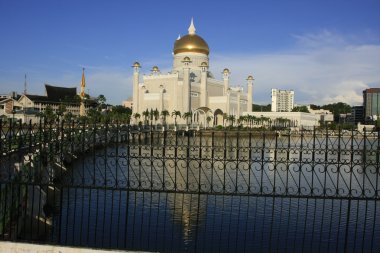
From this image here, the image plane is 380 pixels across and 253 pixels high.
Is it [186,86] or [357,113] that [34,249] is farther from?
[357,113]

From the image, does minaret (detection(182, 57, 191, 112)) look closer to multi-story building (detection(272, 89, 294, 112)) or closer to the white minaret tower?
the white minaret tower

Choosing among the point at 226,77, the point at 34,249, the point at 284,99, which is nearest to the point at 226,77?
the point at 226,77

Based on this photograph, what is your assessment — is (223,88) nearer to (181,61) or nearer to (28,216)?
(181,61)

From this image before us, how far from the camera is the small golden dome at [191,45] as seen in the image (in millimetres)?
60375

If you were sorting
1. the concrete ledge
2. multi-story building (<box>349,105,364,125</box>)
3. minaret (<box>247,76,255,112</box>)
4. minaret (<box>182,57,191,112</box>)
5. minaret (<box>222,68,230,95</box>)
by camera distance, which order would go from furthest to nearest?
multi-story building (<box>349,105,364,125</box>)
minaret (<box>247,76,255,112</box>)
minaret (<box>222,68,230,95</box>)
minaret (<box>182,57,191,112</box>)
the concrete ledge

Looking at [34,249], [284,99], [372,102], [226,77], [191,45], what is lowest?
[34,249]

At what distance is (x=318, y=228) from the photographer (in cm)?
920

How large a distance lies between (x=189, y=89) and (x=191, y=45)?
7.55 meters

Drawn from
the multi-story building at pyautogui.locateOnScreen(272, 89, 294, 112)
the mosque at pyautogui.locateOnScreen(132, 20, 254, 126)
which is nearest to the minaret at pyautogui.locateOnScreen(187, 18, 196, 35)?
the mosque at pyautogui.locateOnScreen(132, 20, 254, 126)

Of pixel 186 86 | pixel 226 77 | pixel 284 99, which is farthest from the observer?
pixel 284 99

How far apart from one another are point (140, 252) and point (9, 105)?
222 ft

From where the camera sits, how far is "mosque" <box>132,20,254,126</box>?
188 ft

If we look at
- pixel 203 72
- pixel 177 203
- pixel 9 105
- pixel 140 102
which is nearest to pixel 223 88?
pixel 203 72

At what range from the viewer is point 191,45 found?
60312mm
